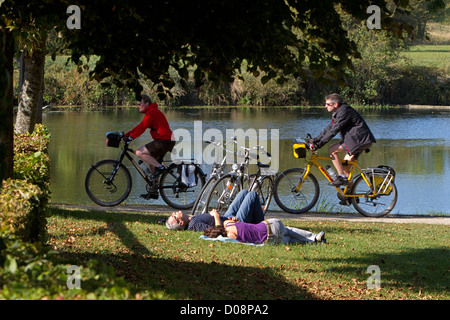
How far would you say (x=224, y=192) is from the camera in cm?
934

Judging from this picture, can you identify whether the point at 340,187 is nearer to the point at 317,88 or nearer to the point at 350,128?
the point at 350,128

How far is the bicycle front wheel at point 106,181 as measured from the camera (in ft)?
37.7

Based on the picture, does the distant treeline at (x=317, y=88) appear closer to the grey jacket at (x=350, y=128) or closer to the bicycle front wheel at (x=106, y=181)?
the bicycle front wheel at (x=106, y=181)

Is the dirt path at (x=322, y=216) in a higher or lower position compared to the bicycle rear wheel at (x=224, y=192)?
lower

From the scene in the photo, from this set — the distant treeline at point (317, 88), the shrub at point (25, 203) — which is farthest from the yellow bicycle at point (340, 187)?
the distant treeline at point (317, 88)

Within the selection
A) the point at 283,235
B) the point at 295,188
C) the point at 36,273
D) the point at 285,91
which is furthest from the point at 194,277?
the point at 285,91

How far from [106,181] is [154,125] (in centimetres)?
129

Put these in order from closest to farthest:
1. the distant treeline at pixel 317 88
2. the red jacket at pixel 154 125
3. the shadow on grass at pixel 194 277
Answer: the shadow on grass at pixel 194 277
the red jacket at pixel 154 125
the distant treeline at pixel 317 88

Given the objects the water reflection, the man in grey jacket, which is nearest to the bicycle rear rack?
the man in grey jacket

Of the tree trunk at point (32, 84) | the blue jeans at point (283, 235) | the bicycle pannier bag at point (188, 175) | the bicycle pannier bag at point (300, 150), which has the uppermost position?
the tree trunk at point (32, 84)

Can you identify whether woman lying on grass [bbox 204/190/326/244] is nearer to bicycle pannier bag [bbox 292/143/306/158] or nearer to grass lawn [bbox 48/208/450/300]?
grass lawn [bbox 48/208/450/300]

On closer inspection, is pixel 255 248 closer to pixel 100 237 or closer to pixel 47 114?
pixel 100 237

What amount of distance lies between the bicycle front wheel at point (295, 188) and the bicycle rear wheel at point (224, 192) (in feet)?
6.89

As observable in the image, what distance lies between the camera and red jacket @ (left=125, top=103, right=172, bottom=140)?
1123 cm
